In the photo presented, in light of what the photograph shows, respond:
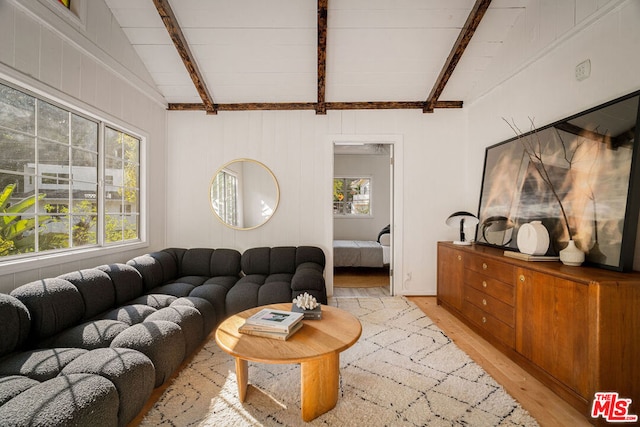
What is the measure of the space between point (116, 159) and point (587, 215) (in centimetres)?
423

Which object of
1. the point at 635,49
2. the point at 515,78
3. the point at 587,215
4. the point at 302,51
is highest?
the point at 302,51

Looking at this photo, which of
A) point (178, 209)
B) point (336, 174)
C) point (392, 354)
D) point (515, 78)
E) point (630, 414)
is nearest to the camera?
point (630, 414)

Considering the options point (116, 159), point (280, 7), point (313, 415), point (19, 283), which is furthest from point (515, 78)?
point (19, 283)

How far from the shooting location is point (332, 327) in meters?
1.97

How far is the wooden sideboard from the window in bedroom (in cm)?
466

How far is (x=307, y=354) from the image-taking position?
1.59 metres

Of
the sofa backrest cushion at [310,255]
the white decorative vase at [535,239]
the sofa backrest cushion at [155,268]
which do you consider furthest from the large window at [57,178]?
the white decorative vase at [535,239]

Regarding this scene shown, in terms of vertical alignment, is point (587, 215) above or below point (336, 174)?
below

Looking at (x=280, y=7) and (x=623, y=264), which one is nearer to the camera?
(x=623, y=264)

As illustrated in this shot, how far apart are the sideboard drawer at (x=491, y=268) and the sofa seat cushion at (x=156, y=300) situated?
2769mm

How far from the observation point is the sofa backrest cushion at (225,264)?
3.57m

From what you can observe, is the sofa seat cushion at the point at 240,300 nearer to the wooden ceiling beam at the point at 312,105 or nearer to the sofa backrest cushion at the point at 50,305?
the sofa backrest cushion at the point at 50,305

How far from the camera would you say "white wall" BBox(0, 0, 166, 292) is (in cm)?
207

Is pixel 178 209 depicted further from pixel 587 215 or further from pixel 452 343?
pixel 587 215
